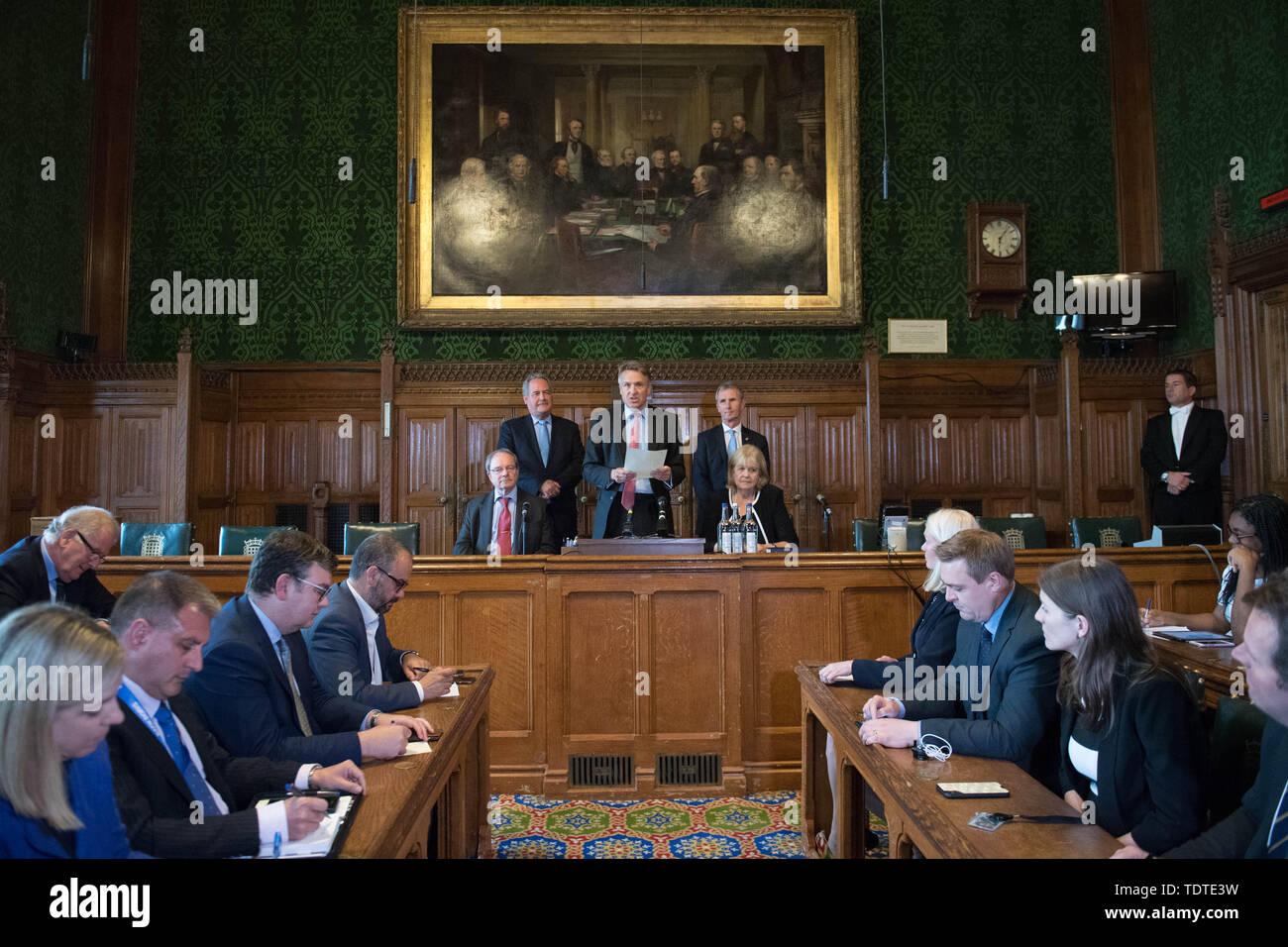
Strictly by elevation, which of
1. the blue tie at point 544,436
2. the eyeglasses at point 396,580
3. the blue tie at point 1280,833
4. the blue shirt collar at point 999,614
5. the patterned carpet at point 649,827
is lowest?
the patterned carpet at point 649,827

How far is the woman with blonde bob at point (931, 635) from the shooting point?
3303mm

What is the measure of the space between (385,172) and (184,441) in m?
2.94

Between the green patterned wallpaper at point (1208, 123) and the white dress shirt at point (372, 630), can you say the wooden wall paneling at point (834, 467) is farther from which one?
the white dress shirt at point (372, 630)

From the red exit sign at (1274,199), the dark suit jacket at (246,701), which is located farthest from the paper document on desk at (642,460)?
the red exit sign at (1274,199)

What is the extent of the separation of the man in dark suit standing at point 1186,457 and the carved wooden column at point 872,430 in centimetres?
206

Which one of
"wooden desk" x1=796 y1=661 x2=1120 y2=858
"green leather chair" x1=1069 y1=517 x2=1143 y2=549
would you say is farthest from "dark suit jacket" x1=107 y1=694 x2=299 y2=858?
"green leather chair" x1=1069 y1=517 x2=1143 y2=549

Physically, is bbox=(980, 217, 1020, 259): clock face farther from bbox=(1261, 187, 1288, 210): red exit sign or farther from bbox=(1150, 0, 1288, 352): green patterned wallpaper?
bbox=(1261, 187, 1288, 210): red exit sign

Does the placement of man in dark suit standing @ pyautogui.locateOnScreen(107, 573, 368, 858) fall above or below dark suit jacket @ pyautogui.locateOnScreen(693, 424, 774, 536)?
below

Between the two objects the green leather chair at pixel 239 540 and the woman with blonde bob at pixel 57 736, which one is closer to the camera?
the woman with blonde bob at pixel 57 736

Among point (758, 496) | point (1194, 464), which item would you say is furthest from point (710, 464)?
point (1194, 464)

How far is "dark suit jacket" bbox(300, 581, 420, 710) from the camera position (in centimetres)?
307

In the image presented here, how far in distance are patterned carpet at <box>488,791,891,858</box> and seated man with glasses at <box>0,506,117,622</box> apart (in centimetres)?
218

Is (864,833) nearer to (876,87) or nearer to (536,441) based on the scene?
(536,441)

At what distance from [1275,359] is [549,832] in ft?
Answer: 20.1
